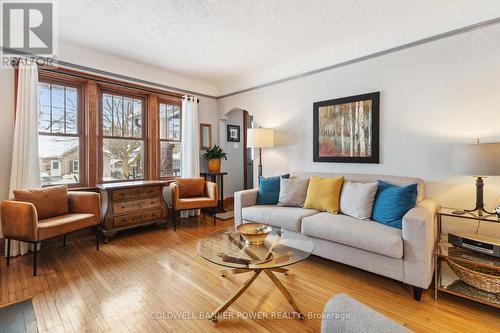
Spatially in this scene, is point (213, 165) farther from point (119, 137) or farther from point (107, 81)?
point (107, 81)

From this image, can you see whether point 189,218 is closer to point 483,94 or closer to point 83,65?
point 83,65

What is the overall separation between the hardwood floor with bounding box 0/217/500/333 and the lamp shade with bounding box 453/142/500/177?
3.32 feet

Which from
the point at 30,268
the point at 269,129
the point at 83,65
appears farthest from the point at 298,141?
the point at 30,268

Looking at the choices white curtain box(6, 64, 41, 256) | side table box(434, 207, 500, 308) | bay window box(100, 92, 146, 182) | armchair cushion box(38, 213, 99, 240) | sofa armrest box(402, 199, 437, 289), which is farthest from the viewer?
bay window box(100, 92, 146, 182)

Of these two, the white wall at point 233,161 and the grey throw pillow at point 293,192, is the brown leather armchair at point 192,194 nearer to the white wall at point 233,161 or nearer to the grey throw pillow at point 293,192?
the white wall at point 233,161

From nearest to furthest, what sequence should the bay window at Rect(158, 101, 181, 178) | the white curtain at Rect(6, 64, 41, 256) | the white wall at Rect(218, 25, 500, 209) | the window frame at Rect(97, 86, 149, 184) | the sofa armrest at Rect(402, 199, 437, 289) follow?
the sofa armrest at Rect(402, 199, 437, 289) < the white wall at Rect(218, 25, 500, 209) < the white curtain at Rect(6, 64, 41, 256) < the window frame at Rect(97, 86, 149, 184) < the bay window at Rect(158, 101, 181, 178)

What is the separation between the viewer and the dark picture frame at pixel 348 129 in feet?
9.71

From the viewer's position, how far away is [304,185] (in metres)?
3.11

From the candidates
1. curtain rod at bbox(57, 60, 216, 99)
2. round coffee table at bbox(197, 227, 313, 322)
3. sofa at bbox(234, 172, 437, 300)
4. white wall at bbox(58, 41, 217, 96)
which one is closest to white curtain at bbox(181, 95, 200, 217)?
curtain rod at bbox(57, 60, 216, 99)

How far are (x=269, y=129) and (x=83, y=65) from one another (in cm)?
274

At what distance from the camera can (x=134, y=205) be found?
3469 mm

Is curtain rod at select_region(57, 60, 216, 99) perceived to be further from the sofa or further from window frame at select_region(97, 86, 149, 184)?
the sofa

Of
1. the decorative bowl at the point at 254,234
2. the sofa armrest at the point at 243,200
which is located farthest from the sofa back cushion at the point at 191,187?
the decorative bowl at the point at 254,234

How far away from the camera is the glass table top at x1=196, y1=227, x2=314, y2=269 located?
64.2 inches
